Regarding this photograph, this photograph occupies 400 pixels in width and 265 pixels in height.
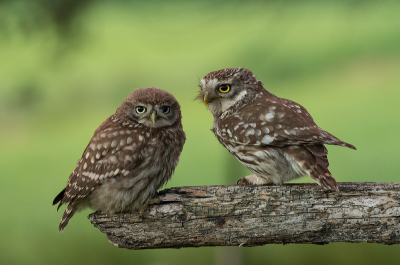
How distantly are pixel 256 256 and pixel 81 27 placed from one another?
2.93m

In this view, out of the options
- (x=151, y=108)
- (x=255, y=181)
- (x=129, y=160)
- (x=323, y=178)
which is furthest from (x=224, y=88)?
(x=323, y=178)

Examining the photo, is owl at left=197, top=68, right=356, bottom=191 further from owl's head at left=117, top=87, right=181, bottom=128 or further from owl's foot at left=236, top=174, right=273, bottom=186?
owl's head at left=117, top=87, right=181, bottom=128

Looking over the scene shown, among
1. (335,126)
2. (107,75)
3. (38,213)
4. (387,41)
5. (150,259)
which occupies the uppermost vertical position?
(387,41)

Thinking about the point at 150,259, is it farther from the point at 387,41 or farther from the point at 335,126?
the point at 387,41

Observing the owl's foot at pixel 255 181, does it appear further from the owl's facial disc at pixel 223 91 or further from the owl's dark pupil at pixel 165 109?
the owl's dark pupil at pixel 165 109

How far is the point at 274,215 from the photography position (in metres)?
2.58

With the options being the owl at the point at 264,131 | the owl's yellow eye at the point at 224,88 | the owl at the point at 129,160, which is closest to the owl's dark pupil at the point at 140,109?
the owl at the point at 129,160

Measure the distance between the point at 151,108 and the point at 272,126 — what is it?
747 millimetres

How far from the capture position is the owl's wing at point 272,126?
2535 millimetres

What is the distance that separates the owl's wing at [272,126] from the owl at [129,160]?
1.29 ft

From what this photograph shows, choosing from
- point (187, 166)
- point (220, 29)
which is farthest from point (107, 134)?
point (187, 166)

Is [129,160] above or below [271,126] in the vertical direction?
below

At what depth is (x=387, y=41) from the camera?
179 inches

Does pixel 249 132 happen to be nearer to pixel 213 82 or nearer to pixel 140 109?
pixel 213 82
